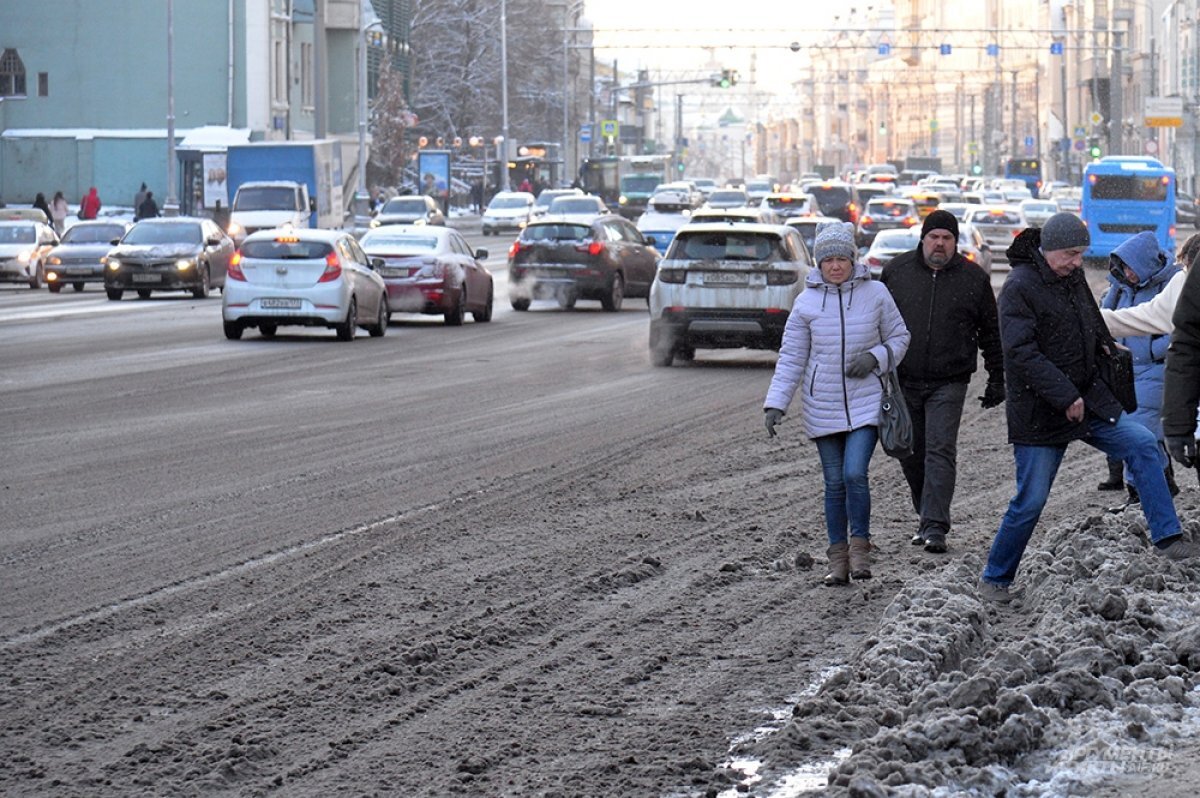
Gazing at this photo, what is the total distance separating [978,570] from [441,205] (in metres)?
80.3

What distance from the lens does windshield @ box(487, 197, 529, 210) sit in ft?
255

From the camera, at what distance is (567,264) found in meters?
34.8

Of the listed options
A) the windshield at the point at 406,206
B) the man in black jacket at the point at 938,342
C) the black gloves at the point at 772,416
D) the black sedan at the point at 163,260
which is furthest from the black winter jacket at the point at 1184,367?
the windshield at the point at 406,206

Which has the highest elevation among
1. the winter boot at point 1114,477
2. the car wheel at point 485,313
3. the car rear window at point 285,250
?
the car rear window at point 285,250

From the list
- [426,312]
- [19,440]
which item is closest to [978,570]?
[19,440]

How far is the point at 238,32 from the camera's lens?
73562 millimetres

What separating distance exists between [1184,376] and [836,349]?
2.47 m

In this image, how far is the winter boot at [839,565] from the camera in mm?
9938

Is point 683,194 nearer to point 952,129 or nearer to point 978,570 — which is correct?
point 978,570

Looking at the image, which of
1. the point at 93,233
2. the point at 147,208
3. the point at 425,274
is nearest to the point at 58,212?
the point at 147,208

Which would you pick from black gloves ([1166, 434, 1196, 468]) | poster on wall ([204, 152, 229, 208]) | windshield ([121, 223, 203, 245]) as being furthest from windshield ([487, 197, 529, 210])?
black gloves ([1166, 434, 1196, 468])

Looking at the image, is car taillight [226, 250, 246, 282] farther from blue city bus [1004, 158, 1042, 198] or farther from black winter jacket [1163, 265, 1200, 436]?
blue city bus [1004, 158, 1042, 198]

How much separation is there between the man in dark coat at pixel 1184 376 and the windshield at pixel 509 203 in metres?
69.9

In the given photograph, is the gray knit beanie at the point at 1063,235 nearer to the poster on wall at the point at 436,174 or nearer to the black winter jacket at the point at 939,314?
the black winter jacket at the point at 939,314
